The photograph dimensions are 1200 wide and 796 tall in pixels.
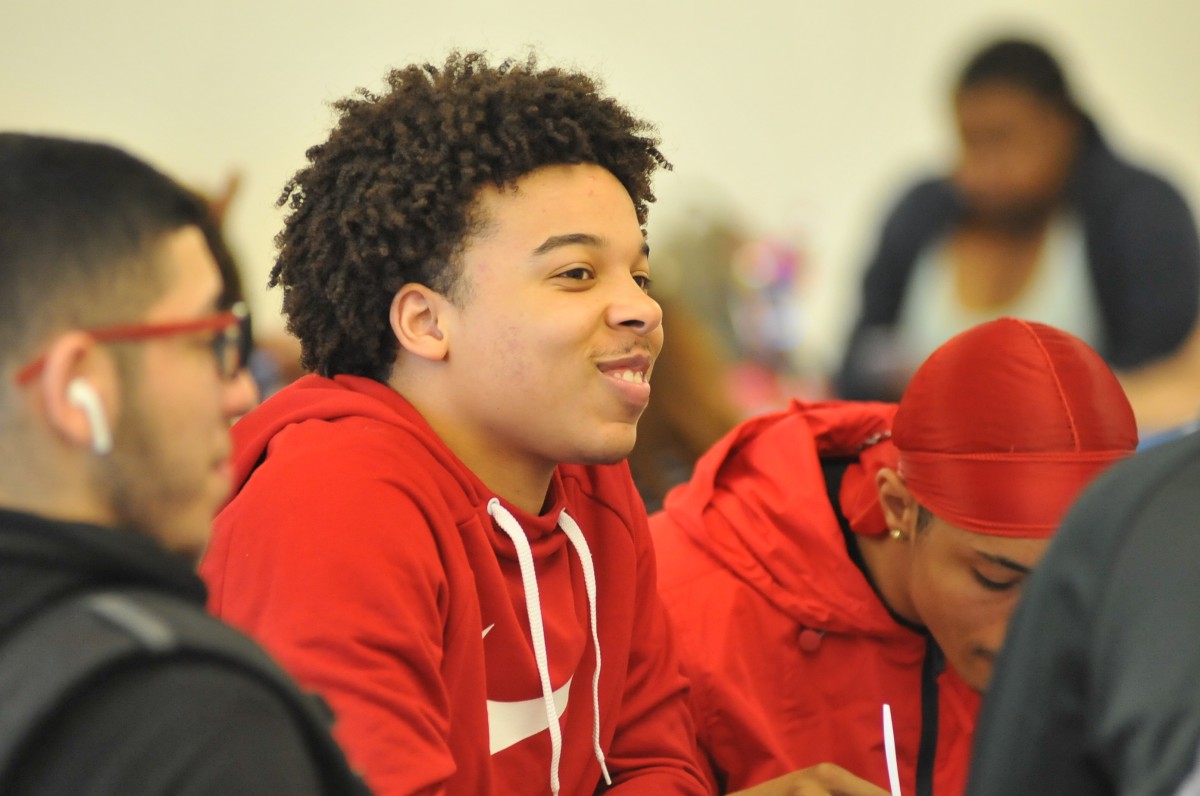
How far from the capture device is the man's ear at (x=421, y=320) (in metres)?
1.41

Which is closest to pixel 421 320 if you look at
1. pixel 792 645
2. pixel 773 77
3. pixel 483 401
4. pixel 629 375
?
pixel 483 401

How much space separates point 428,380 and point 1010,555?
656 millimetres

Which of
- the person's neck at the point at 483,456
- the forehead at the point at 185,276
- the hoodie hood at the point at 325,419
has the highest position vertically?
the forehead at the point at 185,276

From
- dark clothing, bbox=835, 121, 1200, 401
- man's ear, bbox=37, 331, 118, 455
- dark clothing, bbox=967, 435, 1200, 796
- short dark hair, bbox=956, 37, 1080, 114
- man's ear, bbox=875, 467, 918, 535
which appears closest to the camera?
dark clothing, bbox=967, 435, 1200, 796

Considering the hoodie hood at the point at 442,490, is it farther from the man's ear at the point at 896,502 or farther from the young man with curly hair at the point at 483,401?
the man's ear at the point at 896,502

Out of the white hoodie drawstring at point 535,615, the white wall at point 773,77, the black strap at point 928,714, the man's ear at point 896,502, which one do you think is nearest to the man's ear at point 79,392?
the white hoodie drawstring at point 535,615

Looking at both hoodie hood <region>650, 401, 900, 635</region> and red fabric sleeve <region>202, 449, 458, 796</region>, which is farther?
hoodie hood <region>650, 401, 900, 635</region>

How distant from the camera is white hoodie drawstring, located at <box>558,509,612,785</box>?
146cm

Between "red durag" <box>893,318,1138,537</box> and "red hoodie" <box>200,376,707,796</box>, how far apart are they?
1.18ft

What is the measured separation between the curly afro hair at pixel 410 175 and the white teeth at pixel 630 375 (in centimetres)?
19

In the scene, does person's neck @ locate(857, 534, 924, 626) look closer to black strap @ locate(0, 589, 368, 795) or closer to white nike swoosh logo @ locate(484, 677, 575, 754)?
white nike swoosh logo @ locate(484, 677, 575, 754)

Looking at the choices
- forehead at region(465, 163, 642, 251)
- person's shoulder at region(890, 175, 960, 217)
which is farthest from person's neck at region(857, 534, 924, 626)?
person's shoulder at region(890, 175, 960, 217)

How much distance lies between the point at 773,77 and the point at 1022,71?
5.69 ft

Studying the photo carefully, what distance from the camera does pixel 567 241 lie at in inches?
54.4
